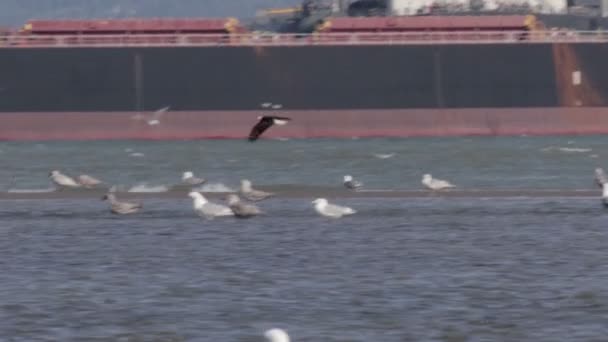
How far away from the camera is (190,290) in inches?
635

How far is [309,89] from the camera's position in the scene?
5069cm

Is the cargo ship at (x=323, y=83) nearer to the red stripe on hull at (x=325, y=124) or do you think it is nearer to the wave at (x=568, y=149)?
the red stripe on hull at (x=325, y=124)

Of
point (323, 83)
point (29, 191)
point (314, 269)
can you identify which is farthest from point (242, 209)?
point (323, 83)

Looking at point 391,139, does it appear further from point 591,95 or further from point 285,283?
point 285,283

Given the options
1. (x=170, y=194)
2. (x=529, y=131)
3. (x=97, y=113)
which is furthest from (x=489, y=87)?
(x=170, y=194)

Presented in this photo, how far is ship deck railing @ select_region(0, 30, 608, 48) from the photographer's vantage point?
50.9 m

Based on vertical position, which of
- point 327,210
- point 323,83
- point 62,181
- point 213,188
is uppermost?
point 323,83

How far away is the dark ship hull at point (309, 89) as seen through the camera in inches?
1953

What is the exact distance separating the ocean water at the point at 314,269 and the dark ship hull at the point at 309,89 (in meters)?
16.9

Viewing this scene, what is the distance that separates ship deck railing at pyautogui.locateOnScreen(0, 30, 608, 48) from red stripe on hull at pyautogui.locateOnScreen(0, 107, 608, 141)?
2561 millimetres

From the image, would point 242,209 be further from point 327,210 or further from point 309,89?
point 309,89

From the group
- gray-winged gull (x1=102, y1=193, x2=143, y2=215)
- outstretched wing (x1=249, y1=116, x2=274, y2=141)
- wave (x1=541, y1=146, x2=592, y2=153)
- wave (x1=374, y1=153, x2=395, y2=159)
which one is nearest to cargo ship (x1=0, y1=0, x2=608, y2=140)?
wave (x1=541, y1=146, x2=592, y2=153)

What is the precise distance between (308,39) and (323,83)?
2083mm

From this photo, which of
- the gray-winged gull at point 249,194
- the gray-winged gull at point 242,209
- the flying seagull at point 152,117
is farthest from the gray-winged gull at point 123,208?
the flying seagull at point 152,117
